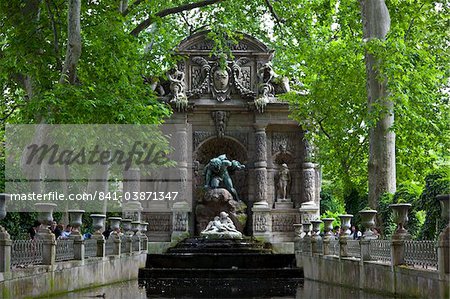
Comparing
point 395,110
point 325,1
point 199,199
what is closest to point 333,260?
point 395,110

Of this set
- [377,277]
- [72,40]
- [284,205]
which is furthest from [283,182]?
[377,277]

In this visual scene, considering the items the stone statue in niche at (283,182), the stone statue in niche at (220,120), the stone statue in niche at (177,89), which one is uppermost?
the stone statue in niche at (177,89)

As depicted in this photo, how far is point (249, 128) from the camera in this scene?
103 ft

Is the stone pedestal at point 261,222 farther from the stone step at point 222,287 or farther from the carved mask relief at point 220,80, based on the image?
the stone step at point 222,287

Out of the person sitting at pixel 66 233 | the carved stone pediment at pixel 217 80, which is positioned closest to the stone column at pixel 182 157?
the carved stone pediment at pixel 217 80

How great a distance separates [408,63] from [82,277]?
1028 cm

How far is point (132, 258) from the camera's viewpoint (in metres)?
23.7

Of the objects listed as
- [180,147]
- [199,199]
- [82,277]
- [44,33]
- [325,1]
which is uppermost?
[325,1]

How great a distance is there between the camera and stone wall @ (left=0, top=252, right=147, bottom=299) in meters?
13.4

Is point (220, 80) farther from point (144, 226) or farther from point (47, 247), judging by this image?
point (47, 247)

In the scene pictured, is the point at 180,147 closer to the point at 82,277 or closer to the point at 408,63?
the point at 408,63

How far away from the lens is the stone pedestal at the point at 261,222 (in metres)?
30.2

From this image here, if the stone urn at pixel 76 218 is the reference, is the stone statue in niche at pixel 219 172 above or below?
above

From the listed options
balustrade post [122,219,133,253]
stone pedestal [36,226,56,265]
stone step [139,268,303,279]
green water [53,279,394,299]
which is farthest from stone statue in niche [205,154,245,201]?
stone pedestal [36,226,56,265]
